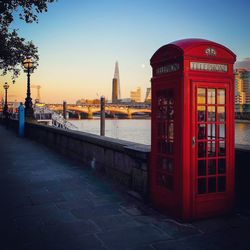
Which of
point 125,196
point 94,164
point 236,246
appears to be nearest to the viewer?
point 236,246

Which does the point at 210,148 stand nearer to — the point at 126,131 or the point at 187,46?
the point at 187,46

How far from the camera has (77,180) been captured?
6.46 metres

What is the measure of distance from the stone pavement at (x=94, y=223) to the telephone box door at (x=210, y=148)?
29 cm

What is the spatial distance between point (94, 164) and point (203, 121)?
13.2 feet

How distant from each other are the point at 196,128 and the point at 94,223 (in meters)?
1.84

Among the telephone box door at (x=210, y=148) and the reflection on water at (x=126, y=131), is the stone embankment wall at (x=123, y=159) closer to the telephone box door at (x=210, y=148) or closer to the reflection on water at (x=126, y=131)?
the telephone box door at (x=210, y=148)

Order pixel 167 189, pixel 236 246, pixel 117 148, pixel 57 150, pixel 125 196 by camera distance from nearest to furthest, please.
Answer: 1. pixel 236 246
2. pixel 167 189
3. pixel 125 196
4. pixel 117 148
5. pixel 57 150

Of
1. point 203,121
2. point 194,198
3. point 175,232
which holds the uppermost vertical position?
point 203,121

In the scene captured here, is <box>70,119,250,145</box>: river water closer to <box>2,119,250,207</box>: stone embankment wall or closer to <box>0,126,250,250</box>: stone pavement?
<box>2,119,250,207</box>: stone embankment wall

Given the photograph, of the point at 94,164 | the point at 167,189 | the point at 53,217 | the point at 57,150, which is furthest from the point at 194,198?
the point at 57,150

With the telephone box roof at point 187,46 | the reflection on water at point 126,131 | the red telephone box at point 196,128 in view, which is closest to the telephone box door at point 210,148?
the red telephone box at point 196,128

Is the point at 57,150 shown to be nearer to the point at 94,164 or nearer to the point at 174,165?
the point at 94,164

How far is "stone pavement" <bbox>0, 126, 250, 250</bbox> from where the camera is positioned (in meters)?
3.32

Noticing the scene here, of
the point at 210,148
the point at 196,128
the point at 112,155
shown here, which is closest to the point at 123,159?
the point at 112,155
